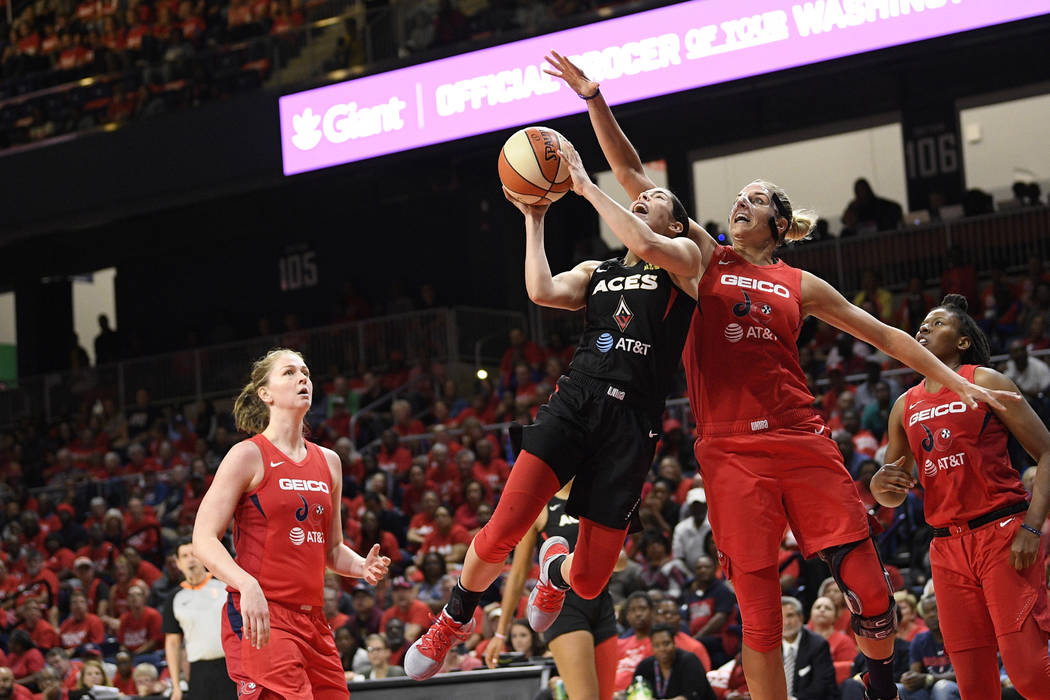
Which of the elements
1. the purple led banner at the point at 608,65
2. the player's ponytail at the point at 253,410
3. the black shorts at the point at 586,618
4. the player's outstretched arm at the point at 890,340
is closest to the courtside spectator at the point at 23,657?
the black shorts at the point at 586,618

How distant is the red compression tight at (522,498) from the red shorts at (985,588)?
6.25ft

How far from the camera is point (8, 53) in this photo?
76.2ft

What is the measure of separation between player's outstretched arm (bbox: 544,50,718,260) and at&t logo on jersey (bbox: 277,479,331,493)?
75.2 inches

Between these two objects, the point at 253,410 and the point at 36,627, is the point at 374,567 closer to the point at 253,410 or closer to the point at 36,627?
the point at 253,410

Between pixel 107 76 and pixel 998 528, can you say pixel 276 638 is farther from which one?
pixel 107 76

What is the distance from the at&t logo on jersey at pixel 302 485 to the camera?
18.8 ft

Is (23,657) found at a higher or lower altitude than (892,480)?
lower

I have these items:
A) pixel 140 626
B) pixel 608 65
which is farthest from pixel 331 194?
pixel 140 626

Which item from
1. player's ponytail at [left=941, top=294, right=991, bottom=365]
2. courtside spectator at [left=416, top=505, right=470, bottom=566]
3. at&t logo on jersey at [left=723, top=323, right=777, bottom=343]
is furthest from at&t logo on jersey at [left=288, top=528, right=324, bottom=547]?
courtside spectator at [left=416, top=505, right=470, bottom=566]

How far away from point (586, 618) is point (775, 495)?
200 centimetres

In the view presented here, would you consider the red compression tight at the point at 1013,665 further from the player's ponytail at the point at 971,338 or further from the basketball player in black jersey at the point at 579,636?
the basketball player in black jersey at the point at 579,636

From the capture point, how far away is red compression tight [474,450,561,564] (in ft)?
19.1

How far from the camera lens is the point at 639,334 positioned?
5871mm

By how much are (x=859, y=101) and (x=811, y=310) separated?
13.6 meters
